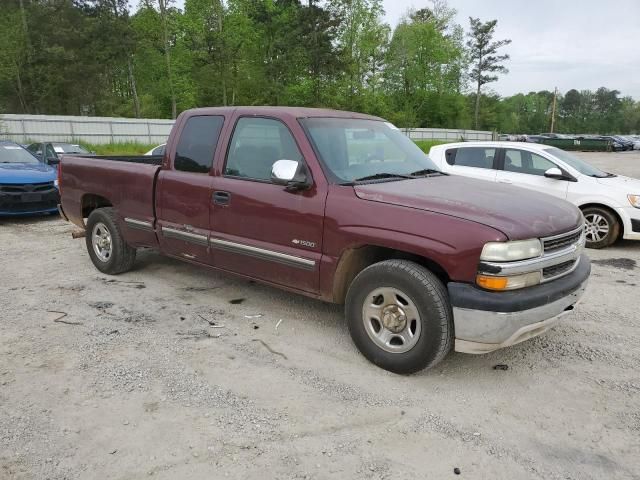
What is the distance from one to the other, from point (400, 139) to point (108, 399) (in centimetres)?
331

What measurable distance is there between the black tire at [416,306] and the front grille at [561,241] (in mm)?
749

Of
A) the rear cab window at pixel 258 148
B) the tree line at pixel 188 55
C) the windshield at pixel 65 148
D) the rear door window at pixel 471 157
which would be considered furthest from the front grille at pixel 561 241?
the tree line at pixel 188 55

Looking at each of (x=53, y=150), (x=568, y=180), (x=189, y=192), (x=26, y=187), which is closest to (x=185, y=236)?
(x=189, y=192)

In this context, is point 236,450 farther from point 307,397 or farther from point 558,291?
point 558,291

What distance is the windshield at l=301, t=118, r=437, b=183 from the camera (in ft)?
13.2

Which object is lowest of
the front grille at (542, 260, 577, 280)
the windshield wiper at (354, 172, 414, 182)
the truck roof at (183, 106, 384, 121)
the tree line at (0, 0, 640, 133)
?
the front grille at (542, 260, 577, 280)

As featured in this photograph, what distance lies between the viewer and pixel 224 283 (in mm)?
5629

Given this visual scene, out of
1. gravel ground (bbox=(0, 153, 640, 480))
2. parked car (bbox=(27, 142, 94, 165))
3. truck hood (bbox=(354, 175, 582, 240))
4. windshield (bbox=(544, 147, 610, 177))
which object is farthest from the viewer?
parked car (bbox=(27, 142, 94, 165))

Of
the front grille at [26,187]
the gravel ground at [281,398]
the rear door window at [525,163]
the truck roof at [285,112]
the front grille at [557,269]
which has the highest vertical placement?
the truck roof at [285,112]

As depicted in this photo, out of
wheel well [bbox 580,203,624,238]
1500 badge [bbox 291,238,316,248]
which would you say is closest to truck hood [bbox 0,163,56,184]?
1500 badge [bbox 291,238,316,248]

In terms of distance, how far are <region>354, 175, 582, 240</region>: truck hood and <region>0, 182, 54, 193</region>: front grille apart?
7997 mm

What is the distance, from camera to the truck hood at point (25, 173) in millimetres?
9209

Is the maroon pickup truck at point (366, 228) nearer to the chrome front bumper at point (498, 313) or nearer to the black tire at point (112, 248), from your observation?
the chrome front bumper at point (498, 313)

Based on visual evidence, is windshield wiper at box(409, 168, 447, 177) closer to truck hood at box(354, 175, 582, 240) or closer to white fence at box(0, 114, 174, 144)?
truck hood at box(354, 175, 582, 240)
